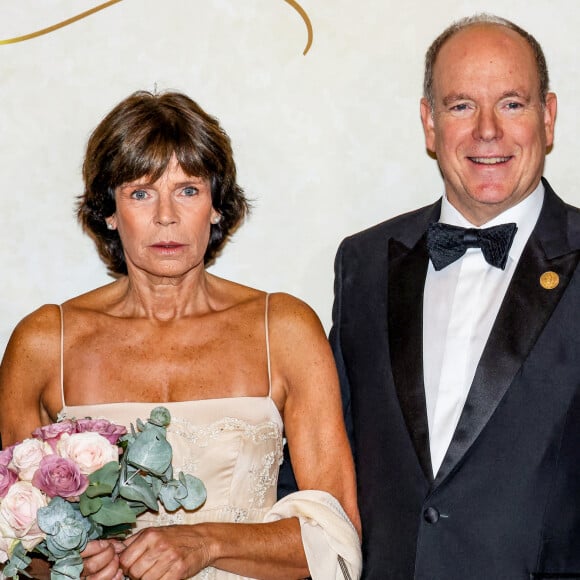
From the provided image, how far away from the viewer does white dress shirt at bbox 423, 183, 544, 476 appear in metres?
2.88

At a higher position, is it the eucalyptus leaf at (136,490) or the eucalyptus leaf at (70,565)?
the eucalyptus leaf at (136,490)

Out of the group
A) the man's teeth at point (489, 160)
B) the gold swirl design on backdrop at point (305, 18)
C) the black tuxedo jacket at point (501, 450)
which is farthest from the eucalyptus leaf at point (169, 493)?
the gold swirl design on backdrop at point (305, 18)

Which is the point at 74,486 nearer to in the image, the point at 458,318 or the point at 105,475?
the point at 105,475

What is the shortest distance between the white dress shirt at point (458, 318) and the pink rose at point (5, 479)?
1.04 m

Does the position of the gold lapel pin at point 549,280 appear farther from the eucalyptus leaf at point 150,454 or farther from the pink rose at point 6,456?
the pink rose at point 6,456

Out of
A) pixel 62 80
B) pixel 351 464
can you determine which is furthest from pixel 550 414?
pixel 62 80

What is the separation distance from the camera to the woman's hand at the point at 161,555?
2.66 m

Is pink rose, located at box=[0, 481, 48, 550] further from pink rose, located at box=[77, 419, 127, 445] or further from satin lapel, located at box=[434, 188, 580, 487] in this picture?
satin lapel, located at box=[434, 188, 580, 487]

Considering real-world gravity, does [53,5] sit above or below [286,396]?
above

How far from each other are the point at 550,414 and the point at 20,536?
128 centimetres

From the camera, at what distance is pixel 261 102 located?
12.1 feet

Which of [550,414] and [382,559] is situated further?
[382,559]

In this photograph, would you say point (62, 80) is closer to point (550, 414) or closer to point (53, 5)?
point (53, 5)

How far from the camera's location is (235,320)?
10.7 ft
